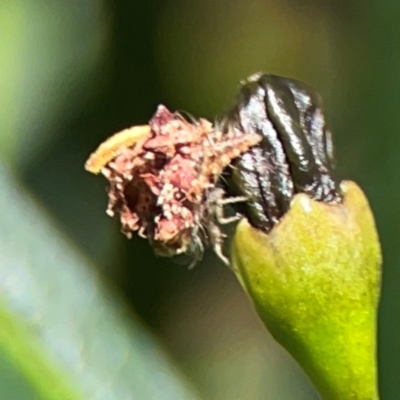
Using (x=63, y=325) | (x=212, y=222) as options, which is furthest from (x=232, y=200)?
(x=63, y=325)

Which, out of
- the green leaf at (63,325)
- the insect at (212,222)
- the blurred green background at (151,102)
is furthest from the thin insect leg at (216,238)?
the blurred green background at (151,102)

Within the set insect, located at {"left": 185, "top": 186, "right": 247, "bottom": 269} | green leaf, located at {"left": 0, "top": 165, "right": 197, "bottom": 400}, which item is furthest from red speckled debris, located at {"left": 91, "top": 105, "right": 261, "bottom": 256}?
green leaf, located at {"left": 0, "top": 165, "right": 197, "bottom": 400}

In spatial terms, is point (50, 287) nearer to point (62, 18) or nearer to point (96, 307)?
point (96, 307)

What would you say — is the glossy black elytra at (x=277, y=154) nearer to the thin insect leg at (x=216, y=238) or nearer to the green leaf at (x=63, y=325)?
the thin insect leg at (x=216, y=238)

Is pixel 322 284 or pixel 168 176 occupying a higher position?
pixel 168 176

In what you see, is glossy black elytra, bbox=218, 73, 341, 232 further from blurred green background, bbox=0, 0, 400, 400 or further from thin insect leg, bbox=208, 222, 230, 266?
blurred green background, bbox=0, 0, 400, 400

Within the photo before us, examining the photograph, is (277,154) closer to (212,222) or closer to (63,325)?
(212,222)
